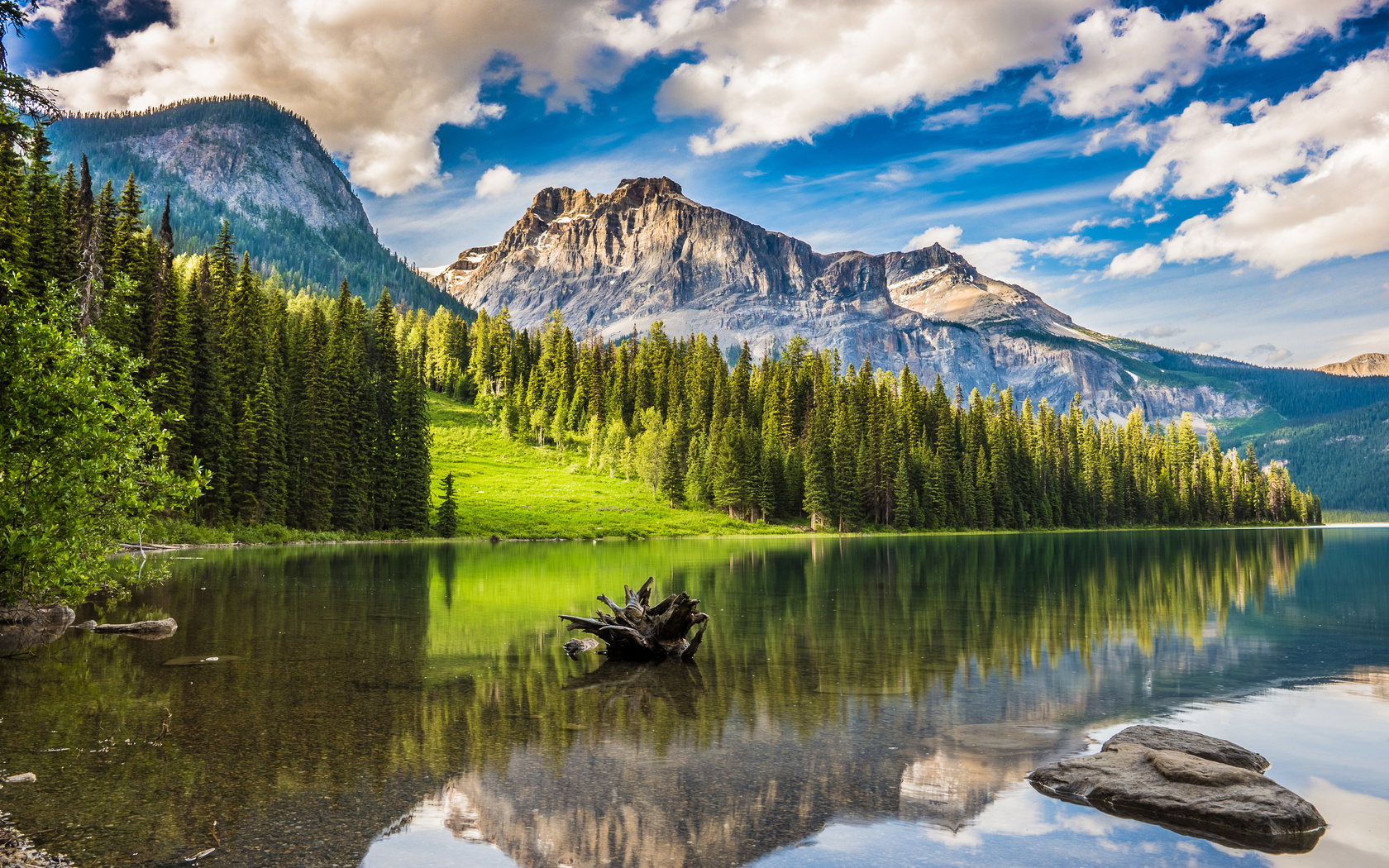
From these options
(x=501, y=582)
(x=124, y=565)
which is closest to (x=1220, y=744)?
(x=124, y=565)

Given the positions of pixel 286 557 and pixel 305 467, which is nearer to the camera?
pixel 286 557

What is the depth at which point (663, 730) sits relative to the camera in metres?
13.1

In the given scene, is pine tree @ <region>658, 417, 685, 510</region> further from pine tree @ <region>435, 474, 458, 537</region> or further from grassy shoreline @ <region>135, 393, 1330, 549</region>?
pine tree @ <region>435, 474, 458, 537</region>

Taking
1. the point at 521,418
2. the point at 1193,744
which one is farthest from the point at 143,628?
the point at 521,418

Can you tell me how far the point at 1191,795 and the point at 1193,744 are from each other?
238 centimetres

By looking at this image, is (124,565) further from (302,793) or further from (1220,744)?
(1220,744)

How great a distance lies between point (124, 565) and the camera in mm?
21234

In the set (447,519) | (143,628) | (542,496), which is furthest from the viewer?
(542,496)

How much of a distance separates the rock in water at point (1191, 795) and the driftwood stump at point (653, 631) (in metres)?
9.88

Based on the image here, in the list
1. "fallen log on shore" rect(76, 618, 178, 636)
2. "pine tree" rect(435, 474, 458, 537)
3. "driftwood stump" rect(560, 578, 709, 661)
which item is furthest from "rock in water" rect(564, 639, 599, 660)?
"pine tree" rect(435, 474, 458, 537)

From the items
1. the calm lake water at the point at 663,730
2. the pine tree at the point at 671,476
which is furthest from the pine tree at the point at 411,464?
the calm lake water at the point at 663,730

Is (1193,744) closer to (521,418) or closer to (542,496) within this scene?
(542,496)

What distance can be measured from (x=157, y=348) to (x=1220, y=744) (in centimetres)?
6939

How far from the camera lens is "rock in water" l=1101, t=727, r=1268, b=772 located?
11430mm
